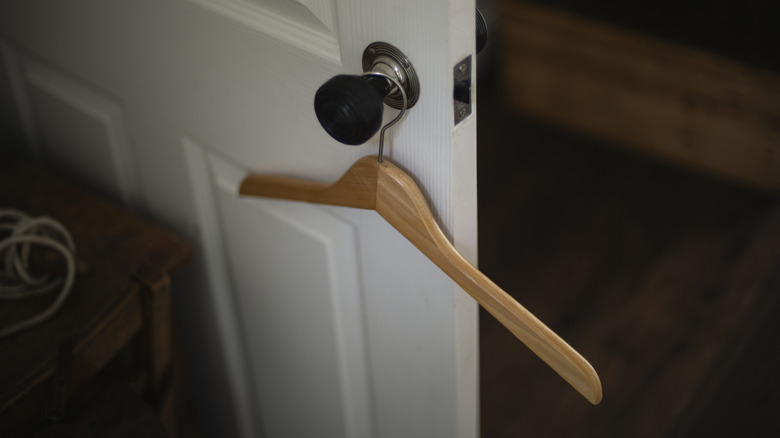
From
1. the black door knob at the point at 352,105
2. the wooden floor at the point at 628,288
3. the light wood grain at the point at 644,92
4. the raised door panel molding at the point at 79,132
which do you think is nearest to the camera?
the black door knob at the point at 352,105

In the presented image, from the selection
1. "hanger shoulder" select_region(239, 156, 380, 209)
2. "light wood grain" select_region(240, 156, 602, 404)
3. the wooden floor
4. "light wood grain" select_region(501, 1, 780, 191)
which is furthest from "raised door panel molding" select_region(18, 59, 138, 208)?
"light wood grain" select_region(501, 1, 780, 191)

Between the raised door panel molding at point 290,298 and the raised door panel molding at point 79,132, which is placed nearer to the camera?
the raised door panel molding at point 290,298

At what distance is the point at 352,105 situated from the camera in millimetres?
572

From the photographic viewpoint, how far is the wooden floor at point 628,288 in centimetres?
150

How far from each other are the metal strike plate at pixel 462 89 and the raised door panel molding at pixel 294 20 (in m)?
0.12

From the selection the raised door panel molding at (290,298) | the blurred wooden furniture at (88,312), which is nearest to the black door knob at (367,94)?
the raised door panel molding at (290,298)

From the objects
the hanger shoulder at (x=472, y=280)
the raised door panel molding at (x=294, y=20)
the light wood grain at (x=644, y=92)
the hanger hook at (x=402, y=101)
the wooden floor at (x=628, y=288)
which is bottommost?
the wooden floor at (x=628, y=288)

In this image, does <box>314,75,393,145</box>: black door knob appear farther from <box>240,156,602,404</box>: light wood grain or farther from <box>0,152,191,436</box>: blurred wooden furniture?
<box>0,152,191,436</box>: blurred wooden furniture

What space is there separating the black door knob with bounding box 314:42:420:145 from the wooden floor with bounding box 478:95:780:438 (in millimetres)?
1034

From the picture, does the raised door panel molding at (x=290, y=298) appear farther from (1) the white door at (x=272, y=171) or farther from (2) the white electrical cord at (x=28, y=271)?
(2) the white electrical cord at (x=28, y=271)

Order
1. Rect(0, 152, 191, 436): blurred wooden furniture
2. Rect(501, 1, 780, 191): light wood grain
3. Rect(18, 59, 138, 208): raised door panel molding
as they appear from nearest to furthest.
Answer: Rect(0, 152, 191, 436): blurred wooden furniture
Rect(18, 59, 138, 208): raised door panel molding
Rect(501, 1, 780, 191): light wood grain

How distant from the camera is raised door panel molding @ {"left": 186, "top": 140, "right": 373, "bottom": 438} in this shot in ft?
2.82

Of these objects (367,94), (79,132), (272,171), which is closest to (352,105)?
(367,94)

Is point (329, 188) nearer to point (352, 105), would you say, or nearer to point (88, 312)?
point (352, 105)
